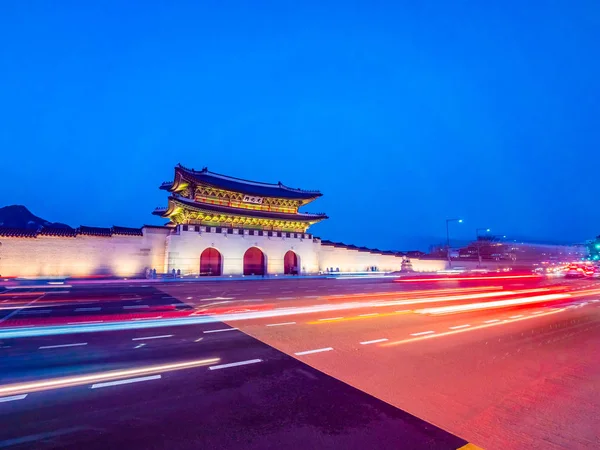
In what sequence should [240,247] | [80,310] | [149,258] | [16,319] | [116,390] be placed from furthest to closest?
[240,247] < [149,258] < [80,310] < [16,319] < [116,390]

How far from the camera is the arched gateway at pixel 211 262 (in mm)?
35125

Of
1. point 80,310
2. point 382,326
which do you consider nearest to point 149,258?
point 80,310

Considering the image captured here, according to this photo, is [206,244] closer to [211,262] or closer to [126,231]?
[211,262]

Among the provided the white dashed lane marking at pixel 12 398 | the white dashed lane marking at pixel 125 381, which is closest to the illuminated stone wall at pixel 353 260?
the white dashed lane marking at pixel 125 381

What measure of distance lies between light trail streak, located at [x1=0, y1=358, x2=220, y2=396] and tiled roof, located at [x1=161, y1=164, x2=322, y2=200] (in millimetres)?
31605

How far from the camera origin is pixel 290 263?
4147cm

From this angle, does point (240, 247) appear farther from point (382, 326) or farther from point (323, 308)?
point (382, 326)

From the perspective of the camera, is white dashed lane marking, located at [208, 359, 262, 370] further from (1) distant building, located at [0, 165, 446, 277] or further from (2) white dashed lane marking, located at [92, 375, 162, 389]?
(1) distant building, located at [0, 165, 446, 277]

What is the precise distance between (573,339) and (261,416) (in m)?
8.33

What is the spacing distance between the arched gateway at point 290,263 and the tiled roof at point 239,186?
310 inches

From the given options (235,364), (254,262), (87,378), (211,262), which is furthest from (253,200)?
(87,378)

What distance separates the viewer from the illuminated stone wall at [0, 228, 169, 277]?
87.2 ft

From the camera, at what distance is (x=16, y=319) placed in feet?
32.7

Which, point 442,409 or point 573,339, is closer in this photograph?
point 442,409
